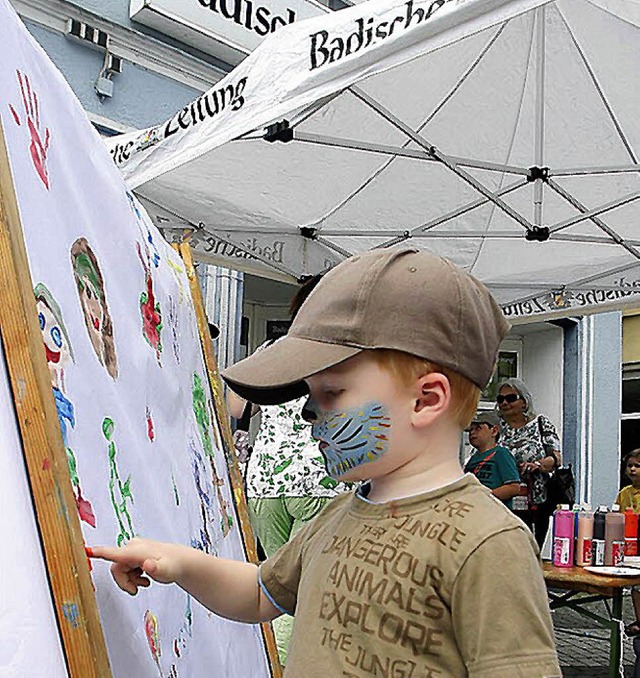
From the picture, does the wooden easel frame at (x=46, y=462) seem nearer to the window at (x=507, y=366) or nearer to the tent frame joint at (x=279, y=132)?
the tent frame joint at (x=279, y=132)

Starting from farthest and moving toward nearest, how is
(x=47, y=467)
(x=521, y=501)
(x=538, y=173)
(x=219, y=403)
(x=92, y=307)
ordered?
(x=521, y=501), (x=538, y=173), (x=219, y=403), (x=92, y=307), (x=47, y=467)

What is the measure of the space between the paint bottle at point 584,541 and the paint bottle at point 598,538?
0.06 ft

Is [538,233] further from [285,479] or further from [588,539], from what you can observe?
[285,479]

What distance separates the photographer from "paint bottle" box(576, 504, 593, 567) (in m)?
3.78

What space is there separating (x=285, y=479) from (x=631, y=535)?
6.08 feet

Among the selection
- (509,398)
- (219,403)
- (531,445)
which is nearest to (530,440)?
(531,445)

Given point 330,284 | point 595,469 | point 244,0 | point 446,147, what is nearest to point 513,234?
point 446,147

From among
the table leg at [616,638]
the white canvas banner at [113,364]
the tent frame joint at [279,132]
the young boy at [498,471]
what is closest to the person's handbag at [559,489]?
the young boy at [498,471]

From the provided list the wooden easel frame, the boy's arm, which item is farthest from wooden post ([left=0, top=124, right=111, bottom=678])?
the boy's arm

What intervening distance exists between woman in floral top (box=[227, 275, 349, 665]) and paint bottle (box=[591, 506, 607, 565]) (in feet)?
4.24

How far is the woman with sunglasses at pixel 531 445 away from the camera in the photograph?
203 inches

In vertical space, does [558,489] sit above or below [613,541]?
A: above

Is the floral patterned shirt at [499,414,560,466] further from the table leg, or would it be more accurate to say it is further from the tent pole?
the table leg

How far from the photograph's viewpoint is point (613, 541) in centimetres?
378
